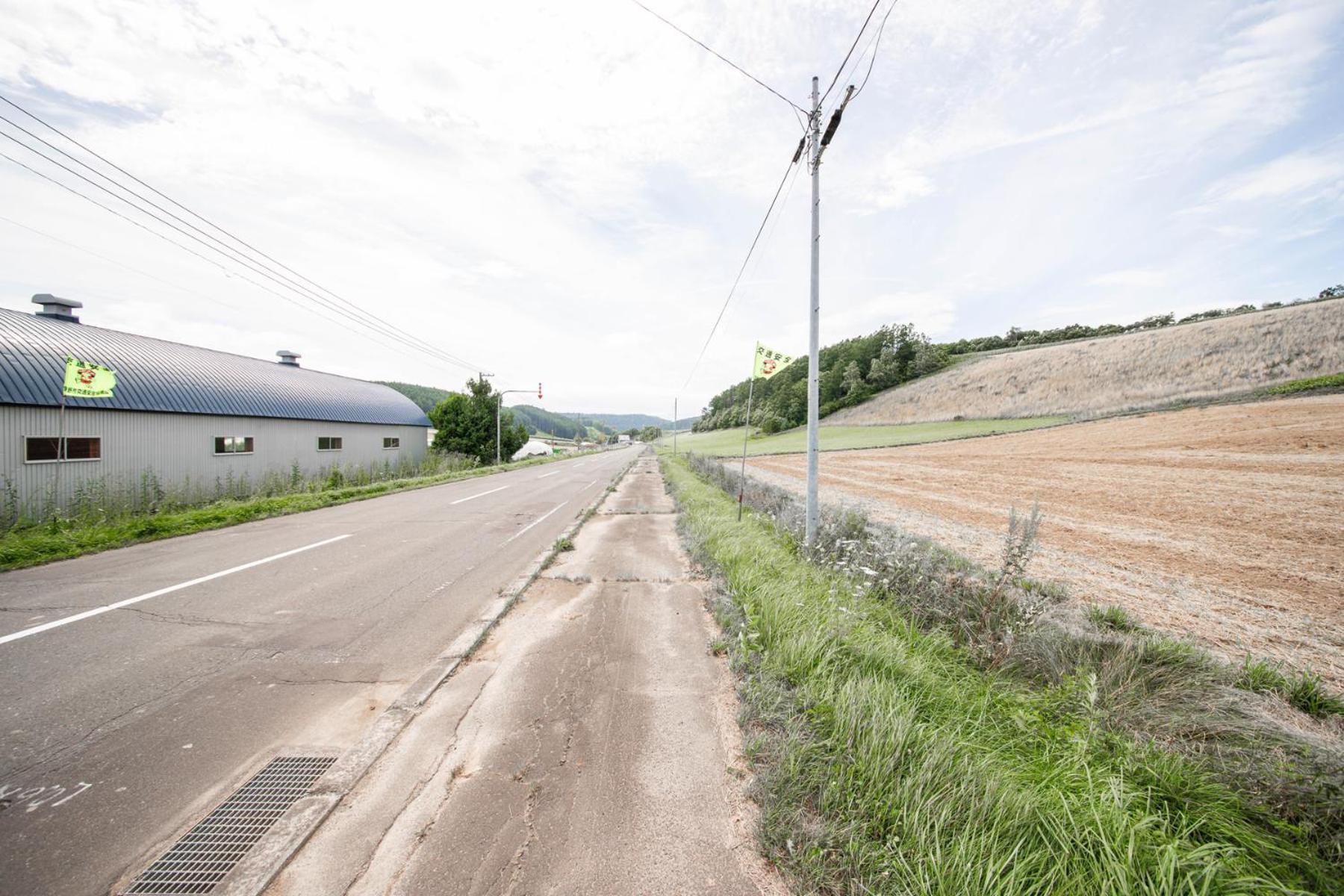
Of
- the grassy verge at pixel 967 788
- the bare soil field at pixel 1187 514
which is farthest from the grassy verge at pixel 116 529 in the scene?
the bare soil field at pixel 1187 514

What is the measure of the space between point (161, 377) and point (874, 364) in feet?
213

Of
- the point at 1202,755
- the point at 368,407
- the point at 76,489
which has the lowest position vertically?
the point at 1202,755

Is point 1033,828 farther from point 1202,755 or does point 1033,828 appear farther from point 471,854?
point 471,854

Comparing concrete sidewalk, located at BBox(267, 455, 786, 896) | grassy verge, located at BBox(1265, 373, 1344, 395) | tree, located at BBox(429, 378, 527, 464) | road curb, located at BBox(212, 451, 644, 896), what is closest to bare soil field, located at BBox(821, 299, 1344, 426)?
grassy verge, located at BBox(1265, 373, 1344, 395)

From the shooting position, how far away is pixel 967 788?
2.24 m

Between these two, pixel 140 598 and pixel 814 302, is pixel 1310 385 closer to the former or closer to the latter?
pixel 814 302

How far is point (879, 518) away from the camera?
34.7 feet

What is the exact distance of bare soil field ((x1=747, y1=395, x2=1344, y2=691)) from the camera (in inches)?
197

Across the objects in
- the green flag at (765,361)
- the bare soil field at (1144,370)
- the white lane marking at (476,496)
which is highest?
the bare soil field at (1144,370)

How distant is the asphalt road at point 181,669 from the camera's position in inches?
90.1

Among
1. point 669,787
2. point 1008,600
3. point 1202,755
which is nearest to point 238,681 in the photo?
point 669,787

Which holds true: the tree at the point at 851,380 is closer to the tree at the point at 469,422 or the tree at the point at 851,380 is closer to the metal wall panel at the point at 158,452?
the tree at the point at 469,422

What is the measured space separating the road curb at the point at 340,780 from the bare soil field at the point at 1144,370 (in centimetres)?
3458

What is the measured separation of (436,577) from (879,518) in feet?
31.6
